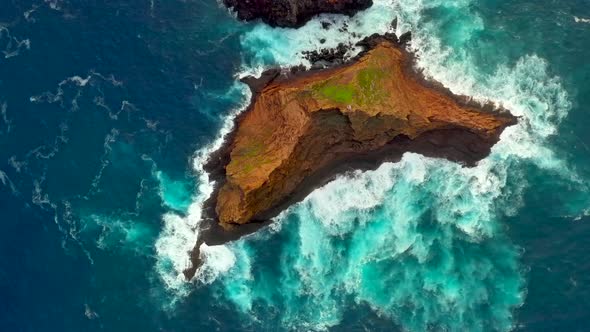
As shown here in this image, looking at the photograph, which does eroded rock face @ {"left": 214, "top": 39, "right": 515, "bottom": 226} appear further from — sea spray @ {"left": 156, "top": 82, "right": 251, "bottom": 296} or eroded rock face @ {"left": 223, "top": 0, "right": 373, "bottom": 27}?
eroded rock face @ {"left": 223, "top": 0, "right": 373, "bottom": 27}

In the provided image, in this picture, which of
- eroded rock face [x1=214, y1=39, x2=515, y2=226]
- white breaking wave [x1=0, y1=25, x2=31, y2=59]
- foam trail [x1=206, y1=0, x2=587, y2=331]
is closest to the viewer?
foam trail [x1=206, y1=0, x2=587, y2=331]

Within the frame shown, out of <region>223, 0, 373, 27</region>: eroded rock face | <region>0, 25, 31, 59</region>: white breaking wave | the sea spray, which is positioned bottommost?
the sea spray

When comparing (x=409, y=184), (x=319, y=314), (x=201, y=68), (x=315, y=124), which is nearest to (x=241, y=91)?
(x=201, y=68)

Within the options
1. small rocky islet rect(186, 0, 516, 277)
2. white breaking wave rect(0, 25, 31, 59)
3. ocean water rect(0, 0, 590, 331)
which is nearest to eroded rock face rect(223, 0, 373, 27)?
ocean water rect(0, 0, 590, 331)

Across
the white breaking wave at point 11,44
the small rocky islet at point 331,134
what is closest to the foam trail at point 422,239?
the small rocky islet at point 331,134

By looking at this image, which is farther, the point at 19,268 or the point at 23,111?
the point at 23,111

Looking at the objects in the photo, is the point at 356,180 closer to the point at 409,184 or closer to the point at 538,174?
the point at 409,184

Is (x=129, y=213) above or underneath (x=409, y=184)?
underneath
